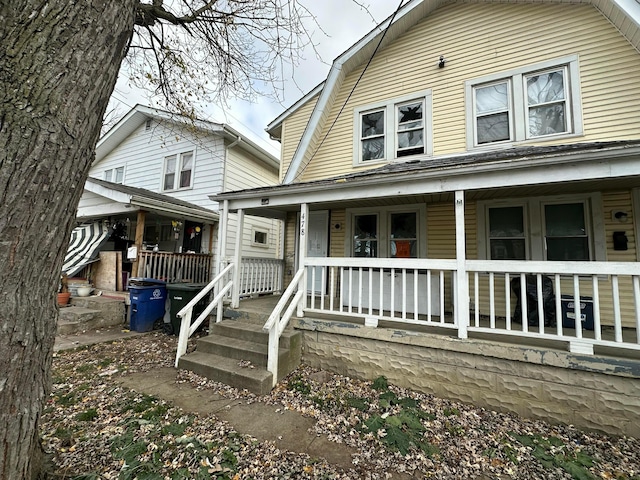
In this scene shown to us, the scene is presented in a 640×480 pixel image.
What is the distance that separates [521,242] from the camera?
5.52m

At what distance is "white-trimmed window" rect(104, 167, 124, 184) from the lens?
1213 centimetres

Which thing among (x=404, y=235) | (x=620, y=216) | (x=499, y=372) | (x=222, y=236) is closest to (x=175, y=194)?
(x=222, y=236)

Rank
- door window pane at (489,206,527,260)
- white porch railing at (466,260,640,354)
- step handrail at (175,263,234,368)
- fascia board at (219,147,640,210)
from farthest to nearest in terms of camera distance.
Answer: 1. door window pane at (489,206,527,260)
2. step handrail at (175,263,234,368)
3. fascia board at (219,147,640,210)
4. white porch railing at (466,260,640,354)

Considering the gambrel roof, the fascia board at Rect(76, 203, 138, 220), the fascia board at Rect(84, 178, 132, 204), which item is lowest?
the fascia board at Rect(76, 203, 138, 220)

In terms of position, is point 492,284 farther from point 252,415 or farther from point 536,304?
point 252,415

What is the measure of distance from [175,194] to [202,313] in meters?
7.22

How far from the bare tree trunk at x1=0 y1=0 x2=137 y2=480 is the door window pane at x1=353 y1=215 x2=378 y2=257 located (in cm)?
594

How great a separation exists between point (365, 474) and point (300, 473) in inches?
22.5

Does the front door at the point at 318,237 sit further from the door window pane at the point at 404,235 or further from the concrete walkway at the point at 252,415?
the concrete walkway at the point at 252,415

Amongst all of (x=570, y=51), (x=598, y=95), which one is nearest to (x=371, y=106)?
(x=570, y=51)

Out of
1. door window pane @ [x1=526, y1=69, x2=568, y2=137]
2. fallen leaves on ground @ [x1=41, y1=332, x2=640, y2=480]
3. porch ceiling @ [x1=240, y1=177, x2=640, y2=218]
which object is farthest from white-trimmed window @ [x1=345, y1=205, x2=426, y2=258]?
fallen leaves on ground @ [x1=41, y1=332, x2=640, y2=480]

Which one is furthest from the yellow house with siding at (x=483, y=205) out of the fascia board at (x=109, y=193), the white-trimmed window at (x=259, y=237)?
the fascia board at (x=109, y=193)

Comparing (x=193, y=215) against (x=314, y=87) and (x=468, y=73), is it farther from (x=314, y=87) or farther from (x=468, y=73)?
(x=468, y=73)

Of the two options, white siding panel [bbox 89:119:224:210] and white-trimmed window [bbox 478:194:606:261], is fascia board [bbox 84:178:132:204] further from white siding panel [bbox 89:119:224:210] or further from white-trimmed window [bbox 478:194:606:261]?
white-trimmed window [bbox 478:194:606:261]
